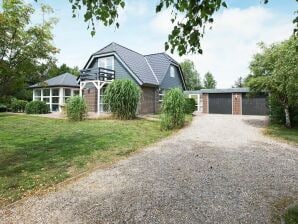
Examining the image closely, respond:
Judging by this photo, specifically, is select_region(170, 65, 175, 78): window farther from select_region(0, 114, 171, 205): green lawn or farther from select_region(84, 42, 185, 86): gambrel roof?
select_region(0, 114, 171, 205): green lawn

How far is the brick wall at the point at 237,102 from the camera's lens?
26.6m

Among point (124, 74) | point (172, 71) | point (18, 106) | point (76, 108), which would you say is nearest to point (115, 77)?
point (124, 74)

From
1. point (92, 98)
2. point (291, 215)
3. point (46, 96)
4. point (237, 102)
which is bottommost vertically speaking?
point (291, 215)

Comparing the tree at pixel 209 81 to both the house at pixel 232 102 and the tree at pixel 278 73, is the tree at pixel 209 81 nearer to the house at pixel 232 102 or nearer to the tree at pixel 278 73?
the house at pixel 232 102

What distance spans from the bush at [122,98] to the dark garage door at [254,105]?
13.4 meters

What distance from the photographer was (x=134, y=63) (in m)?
23.7

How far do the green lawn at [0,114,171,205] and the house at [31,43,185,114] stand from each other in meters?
7.29

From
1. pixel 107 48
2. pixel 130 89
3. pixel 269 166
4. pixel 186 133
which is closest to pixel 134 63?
pixel 107 48

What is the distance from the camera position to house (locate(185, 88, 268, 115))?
25.8 m

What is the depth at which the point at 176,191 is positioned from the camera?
5422 mm

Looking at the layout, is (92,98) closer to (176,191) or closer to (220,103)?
(220,103)

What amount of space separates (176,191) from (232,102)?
2331 cm

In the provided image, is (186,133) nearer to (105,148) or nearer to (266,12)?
(105,148)

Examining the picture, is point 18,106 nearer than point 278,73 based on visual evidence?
No
